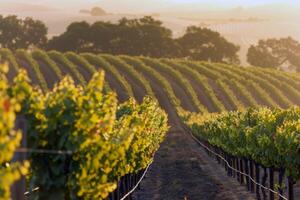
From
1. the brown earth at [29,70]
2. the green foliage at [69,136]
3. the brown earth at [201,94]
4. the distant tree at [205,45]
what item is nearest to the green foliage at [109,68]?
the brown earth at [201,94]

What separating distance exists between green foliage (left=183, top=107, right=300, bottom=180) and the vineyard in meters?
0.05

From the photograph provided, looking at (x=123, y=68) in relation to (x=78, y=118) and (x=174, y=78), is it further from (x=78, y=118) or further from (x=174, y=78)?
(x=78, y=118)

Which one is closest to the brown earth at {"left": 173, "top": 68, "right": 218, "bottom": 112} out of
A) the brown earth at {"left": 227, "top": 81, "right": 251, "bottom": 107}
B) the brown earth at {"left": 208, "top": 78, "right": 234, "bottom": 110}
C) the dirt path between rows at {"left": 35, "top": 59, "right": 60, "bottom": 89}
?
the brown earth at {"left": 208, "top": 78, "right": 234, "bottom": 110}

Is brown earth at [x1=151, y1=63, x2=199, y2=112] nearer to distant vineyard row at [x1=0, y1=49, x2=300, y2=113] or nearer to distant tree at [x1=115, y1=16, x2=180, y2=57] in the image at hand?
distant vineyard row at [x1=0, y1=49, x2=300, y2=113]

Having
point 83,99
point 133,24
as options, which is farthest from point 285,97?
point 83,99

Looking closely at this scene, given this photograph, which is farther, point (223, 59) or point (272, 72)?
point (223, 59)

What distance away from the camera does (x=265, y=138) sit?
32.9m

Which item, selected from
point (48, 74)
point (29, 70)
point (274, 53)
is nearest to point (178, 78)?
point (48, 74)

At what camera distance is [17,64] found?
355 ft

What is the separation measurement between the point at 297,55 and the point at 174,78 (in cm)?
5121

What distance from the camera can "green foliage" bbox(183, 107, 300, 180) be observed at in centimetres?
2967

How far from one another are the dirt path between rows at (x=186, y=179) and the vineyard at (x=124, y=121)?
0.30 metres

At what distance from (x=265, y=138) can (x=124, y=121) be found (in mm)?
8227

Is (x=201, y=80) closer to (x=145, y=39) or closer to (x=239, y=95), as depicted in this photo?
(x=239, y=95)
